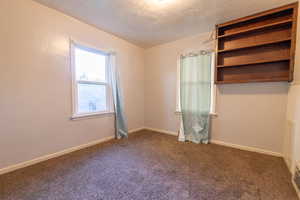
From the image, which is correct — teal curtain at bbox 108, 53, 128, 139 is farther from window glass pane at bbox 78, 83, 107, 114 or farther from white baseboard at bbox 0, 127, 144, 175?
white baseboard at bbox 0, 127, 144, 175

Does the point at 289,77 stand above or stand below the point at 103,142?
above

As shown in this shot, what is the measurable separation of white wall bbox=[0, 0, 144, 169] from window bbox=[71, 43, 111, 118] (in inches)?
5.4

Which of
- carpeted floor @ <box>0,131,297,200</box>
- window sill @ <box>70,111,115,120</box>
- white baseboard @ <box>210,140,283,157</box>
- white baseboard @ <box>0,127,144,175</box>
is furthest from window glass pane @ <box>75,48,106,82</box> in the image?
white baseboard @ <box>210,140,283,157</box>

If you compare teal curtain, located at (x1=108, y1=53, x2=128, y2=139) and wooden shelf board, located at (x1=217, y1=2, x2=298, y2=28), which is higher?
wooden shelf board, located at (x1=217, y1=2, x2=298, y2=28)

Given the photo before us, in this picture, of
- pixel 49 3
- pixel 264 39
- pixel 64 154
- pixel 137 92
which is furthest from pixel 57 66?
pixel 264 39

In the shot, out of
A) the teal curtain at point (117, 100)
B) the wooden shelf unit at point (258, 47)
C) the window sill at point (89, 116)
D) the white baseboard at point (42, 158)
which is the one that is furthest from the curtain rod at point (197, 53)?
the white baseboard at point (42, 158)

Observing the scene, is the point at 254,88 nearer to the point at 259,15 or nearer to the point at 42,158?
the point at 259,15

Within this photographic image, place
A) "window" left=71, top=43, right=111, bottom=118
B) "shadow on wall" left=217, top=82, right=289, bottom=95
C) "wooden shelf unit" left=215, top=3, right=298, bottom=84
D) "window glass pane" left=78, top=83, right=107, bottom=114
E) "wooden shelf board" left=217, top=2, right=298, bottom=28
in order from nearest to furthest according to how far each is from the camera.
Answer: "wooden shelf board" left=217, top=2, right=298, bottom=28
"wooden shelf unit" left=215, top=3, right=298, bottom=84
"shadow on wall" left=217, top=82, right=289, bottom=95
"window" left=71, top=43, right=111, bottom=118
"window glass pane" left=78, top=83, right=107, bottom=114

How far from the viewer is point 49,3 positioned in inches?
78.0

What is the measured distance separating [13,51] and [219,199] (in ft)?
9.71

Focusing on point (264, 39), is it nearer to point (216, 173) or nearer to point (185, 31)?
point (185, 31)

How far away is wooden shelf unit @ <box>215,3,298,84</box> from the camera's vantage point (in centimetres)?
205

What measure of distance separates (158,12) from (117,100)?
187cm

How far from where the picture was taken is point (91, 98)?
2785 millimetres
